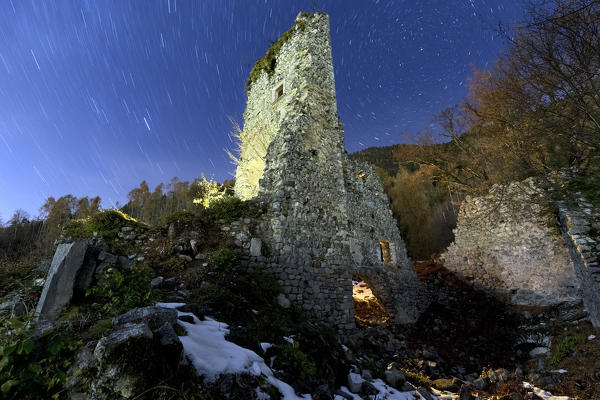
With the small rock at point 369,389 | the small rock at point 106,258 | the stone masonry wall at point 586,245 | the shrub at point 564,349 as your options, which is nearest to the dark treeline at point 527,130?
the stone masonry wall at point 586,245

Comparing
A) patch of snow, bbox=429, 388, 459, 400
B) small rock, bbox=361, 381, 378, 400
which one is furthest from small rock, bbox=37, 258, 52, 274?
patch of snow, bbox=429, 388, 459, 400

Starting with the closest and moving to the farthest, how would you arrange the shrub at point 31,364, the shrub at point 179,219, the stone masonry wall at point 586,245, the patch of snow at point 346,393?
the shrub at point 31,364, the patch of snow at point 346,393, the shrub at point 179,219, the stone masonry wall at point 586,245

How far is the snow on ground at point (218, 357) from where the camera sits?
2784mm

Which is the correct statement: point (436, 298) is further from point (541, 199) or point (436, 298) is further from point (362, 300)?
point (541, 199)

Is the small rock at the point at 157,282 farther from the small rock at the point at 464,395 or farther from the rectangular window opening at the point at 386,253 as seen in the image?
the rectangular window opening at the point at 386,253

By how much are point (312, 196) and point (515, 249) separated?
9134 millimetres

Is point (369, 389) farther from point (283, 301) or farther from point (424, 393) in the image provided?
point (283, 301)

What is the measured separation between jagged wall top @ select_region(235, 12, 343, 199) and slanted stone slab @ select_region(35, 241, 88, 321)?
22.6 ft

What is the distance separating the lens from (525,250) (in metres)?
11.0

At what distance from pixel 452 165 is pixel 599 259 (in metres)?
9.13

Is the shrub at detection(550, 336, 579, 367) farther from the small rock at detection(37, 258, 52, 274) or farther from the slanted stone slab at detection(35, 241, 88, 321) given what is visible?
the small rock at detection(37, 258, 52, 274)

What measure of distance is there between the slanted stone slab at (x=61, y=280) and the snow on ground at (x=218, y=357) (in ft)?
7.33

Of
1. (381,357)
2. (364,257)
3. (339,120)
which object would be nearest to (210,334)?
(381,357)

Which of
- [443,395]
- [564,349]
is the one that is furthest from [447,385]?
[564,349]
